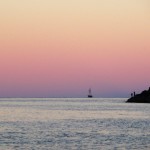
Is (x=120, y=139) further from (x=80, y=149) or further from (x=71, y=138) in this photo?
(x=80, y=149)

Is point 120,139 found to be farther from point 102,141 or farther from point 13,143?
point 13,143

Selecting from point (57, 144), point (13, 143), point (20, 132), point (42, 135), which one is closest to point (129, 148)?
point (57, 144)

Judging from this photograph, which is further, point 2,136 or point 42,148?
point 2,136

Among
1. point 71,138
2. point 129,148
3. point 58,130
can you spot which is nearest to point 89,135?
point 71,138

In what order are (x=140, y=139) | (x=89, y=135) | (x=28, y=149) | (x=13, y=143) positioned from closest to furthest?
(x=28, y=149) < (x=13, y=143) < (x=140, y=139) < (x=89, y=135)

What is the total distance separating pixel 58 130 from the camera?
67.8m

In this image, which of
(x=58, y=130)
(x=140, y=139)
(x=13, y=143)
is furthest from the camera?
(x=58, y=130)

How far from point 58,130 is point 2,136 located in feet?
38.9

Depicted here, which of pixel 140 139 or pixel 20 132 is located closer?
pixel 140 139

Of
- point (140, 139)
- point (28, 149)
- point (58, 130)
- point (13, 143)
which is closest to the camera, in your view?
point (28, 149)

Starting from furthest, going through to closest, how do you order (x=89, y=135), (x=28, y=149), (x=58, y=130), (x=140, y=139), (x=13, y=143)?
(x=58, y=130) < (x=89, y=135) < (x=140, y=139) < (x=13, y=143) < (x=28, y=149)

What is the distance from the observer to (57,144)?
5097cm

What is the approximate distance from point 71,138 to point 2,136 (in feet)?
26.1

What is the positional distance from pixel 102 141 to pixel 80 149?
7075 millimetres
